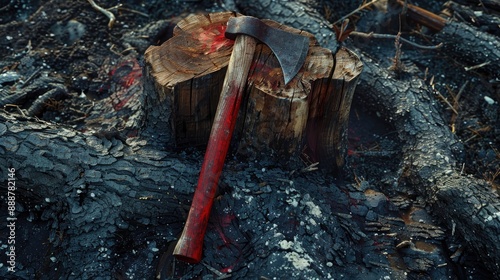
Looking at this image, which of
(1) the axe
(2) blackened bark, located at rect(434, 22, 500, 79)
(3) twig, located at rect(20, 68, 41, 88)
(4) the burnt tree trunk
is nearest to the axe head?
(1) the axe

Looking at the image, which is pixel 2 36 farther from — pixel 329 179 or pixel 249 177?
pixel 329 179

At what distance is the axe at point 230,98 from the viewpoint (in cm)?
273

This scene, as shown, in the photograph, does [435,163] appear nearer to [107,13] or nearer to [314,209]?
[314,209]

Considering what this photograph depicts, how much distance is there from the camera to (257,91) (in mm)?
2830

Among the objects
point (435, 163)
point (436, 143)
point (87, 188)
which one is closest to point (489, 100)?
point (436, 143)

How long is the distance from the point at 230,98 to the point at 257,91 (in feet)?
0.51

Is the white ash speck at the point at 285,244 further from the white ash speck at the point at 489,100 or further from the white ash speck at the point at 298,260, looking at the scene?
the white ash speck at the point at 489,100

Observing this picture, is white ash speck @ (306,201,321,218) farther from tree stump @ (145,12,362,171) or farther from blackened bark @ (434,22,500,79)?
blackened bark @ (434,22,500,79)

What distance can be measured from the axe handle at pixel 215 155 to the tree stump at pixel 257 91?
0.08 m

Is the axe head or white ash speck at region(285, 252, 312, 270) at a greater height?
the axe head

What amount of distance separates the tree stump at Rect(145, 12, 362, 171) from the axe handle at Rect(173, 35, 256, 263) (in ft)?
0.26

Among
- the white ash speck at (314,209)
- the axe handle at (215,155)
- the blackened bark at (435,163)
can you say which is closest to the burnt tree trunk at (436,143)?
the blackened bark at (435,163)

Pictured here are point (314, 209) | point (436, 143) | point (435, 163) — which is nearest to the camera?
point (314, 209)

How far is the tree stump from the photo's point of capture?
287 centimetres
